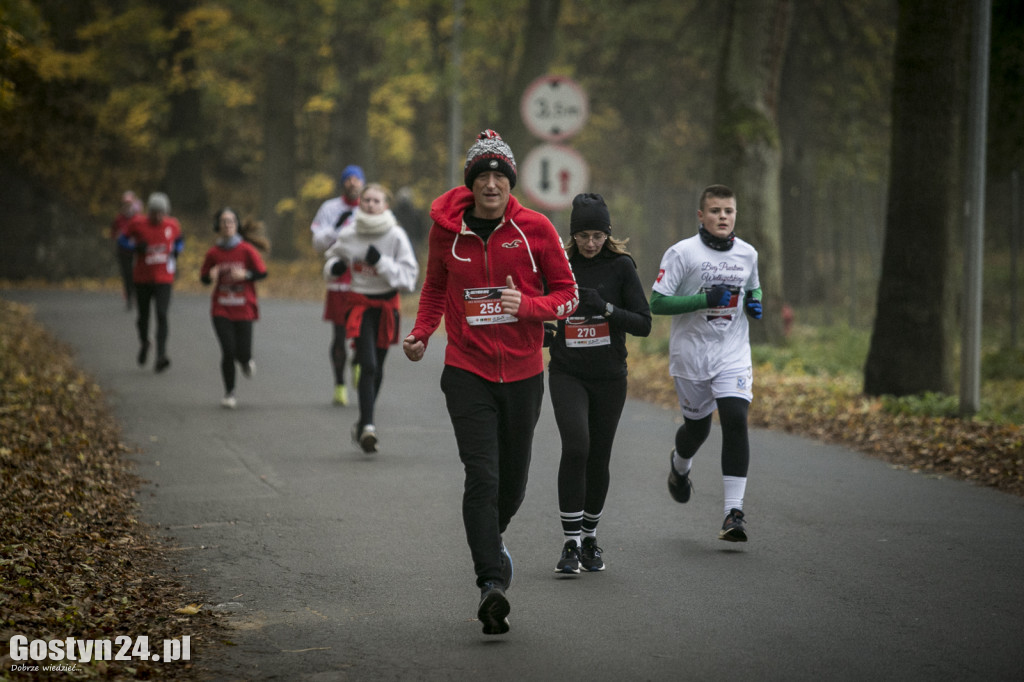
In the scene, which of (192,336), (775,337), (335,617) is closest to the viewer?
(335,617)

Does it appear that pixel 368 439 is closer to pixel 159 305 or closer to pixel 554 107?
pixel 159 305

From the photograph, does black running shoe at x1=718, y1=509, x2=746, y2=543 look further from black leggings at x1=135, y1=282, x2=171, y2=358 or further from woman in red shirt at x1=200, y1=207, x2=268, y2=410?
black leggings at x1=135, y1=282, x2=171, y2=358

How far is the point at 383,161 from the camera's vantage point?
147 ft

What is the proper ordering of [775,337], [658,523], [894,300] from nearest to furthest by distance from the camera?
[658,523]
[894,300]
[775,337]

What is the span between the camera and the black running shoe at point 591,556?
6488mm

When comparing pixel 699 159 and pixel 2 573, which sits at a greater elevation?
pixel 699 159

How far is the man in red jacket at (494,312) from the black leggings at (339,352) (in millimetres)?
7164

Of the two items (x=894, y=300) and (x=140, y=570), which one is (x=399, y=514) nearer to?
(x=140, y=570)

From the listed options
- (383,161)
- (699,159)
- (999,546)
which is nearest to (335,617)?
(999,546)

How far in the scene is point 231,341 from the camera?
13.0 meters

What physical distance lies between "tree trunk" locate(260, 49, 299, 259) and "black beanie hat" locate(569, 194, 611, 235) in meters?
31.3

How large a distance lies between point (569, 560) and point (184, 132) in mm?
35228

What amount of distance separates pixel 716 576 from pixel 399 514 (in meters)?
2.38

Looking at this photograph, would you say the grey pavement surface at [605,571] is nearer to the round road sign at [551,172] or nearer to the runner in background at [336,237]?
the runner in background at [336,237]
